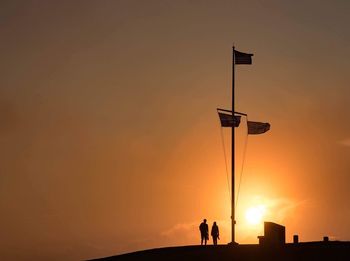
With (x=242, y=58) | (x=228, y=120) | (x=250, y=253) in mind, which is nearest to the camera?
(x=250, y=253)

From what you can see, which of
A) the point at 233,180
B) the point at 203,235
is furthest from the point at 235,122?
the point at 203,235

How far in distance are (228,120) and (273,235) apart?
9.47 metres

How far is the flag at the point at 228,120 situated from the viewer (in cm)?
5244

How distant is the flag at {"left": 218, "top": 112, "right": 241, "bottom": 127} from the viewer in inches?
2064

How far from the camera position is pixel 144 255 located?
45.2 m

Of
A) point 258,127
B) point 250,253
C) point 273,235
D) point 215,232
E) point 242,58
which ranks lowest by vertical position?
point 250,253

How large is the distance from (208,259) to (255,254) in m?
2.61

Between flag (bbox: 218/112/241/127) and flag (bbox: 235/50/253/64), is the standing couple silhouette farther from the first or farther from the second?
flag (bbox: 235/50/253/64)

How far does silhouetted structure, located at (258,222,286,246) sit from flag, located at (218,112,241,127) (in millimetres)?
7648

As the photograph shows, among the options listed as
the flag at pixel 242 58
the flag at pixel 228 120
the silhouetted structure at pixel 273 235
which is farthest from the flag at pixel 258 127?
the silhouetted structure at pixel 273 235

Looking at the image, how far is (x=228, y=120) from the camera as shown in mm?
52719

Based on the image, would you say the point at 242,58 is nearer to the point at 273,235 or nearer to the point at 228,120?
the point at 228,120

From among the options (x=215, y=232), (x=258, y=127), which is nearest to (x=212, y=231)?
(x=215, y=232)

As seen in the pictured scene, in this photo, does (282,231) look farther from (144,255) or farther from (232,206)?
(144,255)
